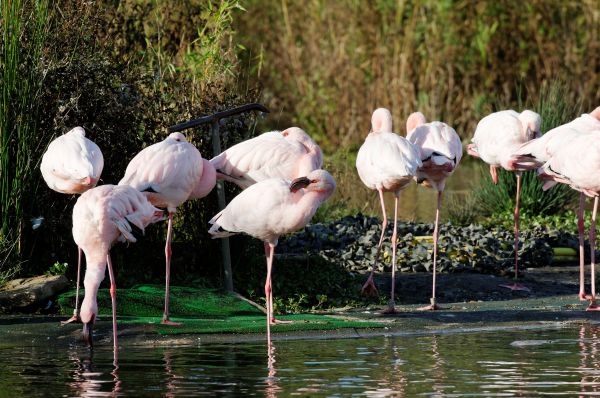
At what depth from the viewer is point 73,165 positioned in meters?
7.76

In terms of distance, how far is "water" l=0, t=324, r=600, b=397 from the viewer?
18.7 feet

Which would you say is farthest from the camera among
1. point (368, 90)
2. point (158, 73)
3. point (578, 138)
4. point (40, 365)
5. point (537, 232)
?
point (368, 90)

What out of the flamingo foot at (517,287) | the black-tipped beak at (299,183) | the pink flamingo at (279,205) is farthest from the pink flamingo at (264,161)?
the flamingo foot at (517,287)

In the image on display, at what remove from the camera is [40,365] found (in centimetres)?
651

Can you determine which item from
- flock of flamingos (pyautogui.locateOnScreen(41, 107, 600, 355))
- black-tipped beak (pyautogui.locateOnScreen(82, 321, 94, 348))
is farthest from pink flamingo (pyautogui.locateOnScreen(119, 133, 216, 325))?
black-tipped beak (pyautogui.locateOnScreen(82, 321, 94, 348))

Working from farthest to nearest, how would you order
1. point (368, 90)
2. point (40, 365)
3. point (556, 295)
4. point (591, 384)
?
point (368, 90), point (556, 295), point (40, 365), point (591, 384)

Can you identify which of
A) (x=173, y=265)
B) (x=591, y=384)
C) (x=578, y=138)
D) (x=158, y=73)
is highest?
(x=158, y=73)

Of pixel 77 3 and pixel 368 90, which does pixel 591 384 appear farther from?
pixel 368 90

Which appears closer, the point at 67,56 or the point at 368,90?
the point at 67,56

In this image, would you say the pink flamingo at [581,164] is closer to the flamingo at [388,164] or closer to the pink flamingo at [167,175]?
the flamingo at [388,164]

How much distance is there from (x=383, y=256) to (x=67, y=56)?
317cm

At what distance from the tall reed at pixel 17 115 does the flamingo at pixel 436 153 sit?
2858 mm

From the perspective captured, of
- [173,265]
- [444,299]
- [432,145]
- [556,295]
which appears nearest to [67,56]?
[173,265]

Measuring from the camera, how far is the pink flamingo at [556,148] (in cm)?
888
